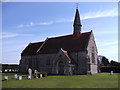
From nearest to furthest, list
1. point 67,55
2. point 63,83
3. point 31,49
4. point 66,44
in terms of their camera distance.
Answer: point 63,83 < point 67,55 < point 66,44 < point 31,49

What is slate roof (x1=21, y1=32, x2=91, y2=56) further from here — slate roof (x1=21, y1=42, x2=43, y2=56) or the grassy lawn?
the grassy lawn

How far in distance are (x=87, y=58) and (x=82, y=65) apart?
222 centimetres

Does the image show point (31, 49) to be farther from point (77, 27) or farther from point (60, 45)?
point (77, 27)

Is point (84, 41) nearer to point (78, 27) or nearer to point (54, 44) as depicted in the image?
point (78, 27)

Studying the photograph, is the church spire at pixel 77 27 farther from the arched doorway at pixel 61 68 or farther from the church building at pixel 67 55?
the arched doorway at pixel 61 68

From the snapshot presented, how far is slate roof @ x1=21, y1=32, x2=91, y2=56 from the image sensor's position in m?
36.6

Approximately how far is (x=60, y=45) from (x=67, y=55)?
5722 millimetres

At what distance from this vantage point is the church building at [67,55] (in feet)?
112

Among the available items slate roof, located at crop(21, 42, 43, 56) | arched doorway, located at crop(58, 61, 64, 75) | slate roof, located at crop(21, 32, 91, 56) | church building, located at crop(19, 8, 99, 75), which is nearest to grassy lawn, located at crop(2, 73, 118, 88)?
church building, located at crop(19, 8, 99, 75)

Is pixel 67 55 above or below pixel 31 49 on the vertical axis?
below

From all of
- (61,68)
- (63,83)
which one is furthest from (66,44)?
(63,83)

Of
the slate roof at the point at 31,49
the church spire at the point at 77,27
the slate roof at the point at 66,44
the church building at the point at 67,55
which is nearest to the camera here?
the church building at the point at 67,55

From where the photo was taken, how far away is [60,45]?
40.2 meters

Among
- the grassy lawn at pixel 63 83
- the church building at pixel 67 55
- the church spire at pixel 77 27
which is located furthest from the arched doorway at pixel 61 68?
the grassy lawn at pixel 63 83
